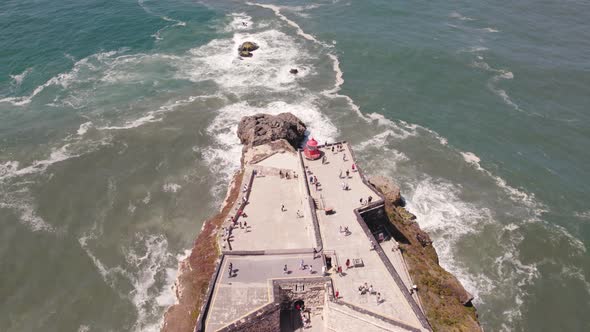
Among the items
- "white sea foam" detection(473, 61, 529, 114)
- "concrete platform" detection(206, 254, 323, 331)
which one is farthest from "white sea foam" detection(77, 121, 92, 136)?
"white sea foam" detection(473, 61, 529, 114)

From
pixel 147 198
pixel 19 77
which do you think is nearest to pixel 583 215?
pixel 147 198

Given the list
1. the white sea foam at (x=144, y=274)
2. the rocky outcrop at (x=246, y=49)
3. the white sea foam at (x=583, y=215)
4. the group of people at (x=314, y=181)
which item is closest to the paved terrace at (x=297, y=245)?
the group of people at (x=314, y=181)

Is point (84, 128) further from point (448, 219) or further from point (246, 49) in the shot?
point (448, 219)

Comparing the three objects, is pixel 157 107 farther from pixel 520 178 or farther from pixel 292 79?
pixel 520 178

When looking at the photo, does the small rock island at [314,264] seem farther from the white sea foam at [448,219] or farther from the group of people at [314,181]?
the white sea foam at [448,219]

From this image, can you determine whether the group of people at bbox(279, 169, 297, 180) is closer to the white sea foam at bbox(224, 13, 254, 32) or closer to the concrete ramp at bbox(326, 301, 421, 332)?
the concrete ramp at bbox(326, 301, 421, 332)
